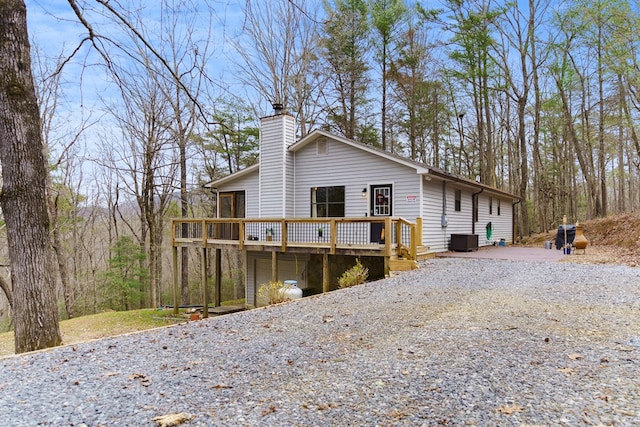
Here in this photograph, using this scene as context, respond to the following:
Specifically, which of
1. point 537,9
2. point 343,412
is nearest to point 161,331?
point 343,412

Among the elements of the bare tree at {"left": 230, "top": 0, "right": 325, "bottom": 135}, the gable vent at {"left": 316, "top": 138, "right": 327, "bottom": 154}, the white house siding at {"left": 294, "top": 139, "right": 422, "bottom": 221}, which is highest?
the bare tree at {"left": 230, "top": 0, "right": 325, "bottom": 135}

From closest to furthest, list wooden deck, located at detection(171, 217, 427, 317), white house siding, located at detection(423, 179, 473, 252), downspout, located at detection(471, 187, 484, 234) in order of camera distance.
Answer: wooden deck, located at detection(171, 217, 427, 317)
white house siding, located at detection(423, 179, 473, 252)
downspout, located at detection(471, 187, 484, 234)

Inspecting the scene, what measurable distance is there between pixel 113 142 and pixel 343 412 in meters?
18.1

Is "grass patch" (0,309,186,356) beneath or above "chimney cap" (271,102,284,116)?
beneath

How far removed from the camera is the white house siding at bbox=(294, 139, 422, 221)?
1098 cm

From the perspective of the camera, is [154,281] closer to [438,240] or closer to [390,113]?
[438,240]

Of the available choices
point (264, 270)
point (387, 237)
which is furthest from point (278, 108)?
point (387, 237)

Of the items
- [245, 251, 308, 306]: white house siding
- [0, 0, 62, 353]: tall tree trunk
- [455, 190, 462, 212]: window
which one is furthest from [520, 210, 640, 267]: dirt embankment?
[0, 0, 62, 353]: tall tree trunk

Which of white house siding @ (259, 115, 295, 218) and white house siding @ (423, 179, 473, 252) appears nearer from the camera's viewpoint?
white house siding @ (423, 179, 473, 252)

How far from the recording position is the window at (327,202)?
40.0 feet

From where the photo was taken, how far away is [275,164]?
12.9 metres

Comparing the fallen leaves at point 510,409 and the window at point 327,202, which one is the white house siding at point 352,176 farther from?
the fallen leaves at point 510,409

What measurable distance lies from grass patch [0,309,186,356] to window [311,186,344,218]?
5875mm

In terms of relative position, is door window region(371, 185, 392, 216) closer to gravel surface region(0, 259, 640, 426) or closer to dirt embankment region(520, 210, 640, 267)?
dirt embankment region(520, 210, 640, 267)
